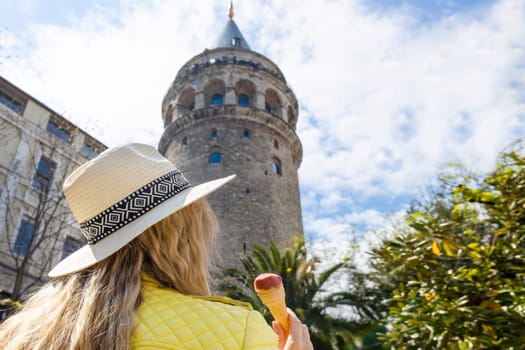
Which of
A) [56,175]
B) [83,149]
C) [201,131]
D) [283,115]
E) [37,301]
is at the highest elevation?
[283,115]

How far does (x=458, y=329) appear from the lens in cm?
398

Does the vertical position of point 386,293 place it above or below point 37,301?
above

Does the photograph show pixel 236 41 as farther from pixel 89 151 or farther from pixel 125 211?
pixel 125 211

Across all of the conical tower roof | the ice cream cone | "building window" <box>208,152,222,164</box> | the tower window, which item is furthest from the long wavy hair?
the tower window

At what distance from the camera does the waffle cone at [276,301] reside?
1.01 m

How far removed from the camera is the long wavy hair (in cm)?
118

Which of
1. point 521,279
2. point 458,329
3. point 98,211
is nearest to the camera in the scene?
point 98,211

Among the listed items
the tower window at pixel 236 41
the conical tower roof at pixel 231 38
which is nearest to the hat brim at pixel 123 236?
the conical tower roof at pixel 231 38

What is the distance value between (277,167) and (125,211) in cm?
1799

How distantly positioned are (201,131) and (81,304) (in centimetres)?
1798

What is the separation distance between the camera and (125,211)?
140 centimetres

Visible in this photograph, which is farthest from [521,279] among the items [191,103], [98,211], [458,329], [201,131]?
[191,103]

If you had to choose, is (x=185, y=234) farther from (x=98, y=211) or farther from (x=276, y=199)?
(x=276, y=199)

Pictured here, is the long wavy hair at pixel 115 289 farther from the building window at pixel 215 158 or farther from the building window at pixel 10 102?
the building window at pixel 215 158
